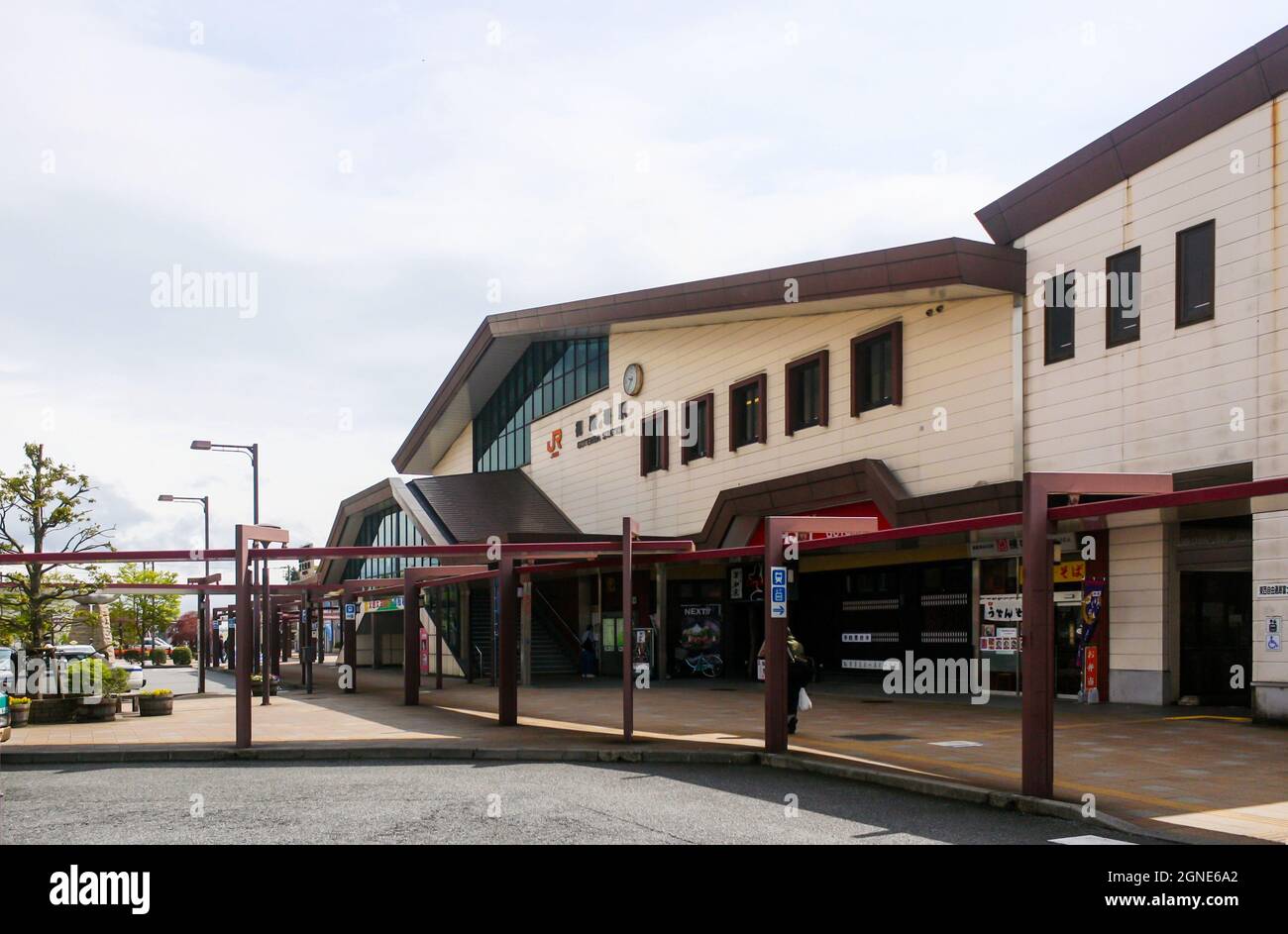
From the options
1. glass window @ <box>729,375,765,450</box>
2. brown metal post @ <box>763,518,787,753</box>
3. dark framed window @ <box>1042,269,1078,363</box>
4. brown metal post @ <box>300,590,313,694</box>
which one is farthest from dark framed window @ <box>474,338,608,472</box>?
brown metal post @ <box>763,518,787,753</box>

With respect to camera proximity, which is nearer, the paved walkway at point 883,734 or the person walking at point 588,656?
the paved walkway at point 883,734

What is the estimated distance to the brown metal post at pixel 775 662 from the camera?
47.6ft

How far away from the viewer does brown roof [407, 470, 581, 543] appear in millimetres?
32312

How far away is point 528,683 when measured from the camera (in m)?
30.2

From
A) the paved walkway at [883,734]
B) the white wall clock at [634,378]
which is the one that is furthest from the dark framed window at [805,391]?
the white wall clock at [634,378]

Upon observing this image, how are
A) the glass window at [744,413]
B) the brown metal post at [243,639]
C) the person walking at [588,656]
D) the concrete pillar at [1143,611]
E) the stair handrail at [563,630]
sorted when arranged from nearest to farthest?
1. the brown metal post at [243,639]
2. the concrete pillar at [1143,611]
3. the glass window at [744,413]
4. the person walking at [588,656]
5. the stair handrail at [563,630]

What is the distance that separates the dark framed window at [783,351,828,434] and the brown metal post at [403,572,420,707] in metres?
8.58

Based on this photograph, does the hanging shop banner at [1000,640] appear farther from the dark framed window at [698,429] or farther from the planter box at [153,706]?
the planter box at [153,706]

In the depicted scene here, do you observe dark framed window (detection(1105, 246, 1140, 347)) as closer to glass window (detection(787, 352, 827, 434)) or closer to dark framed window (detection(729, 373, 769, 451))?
glass window (detection(787, 352, 827, 434))

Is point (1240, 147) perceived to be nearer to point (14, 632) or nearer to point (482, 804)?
point (482, 804)

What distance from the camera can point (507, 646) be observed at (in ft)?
61.5

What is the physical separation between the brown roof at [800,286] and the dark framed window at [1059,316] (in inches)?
21.4

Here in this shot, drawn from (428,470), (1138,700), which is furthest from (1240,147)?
(428,470)

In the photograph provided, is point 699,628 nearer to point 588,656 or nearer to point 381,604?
point 588,656
